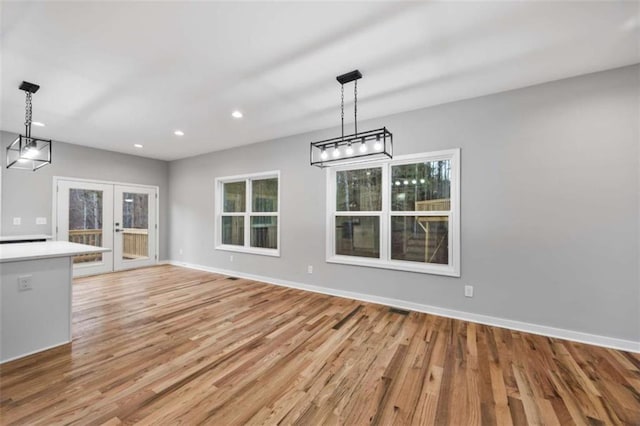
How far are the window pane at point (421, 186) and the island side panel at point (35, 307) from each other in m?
3.90

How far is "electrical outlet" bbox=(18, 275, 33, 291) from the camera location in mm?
2311

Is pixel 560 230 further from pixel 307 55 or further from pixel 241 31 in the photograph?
pixel 241 31

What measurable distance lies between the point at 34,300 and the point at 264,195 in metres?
3.40

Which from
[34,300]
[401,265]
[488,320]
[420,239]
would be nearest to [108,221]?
[34,300]

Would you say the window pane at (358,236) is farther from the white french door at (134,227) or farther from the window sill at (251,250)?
the white french door at (134,227)

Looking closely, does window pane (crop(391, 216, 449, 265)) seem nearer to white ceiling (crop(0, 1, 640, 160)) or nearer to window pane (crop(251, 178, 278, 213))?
white ceiling (crop(0, 1, 640, 160))

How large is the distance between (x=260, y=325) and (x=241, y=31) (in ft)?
9.52

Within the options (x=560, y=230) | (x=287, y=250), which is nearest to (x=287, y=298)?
(x=287, y=250)

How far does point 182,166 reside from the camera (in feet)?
21.4

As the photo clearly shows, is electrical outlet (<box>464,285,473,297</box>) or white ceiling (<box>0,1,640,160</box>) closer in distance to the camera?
white ceiling (<box>0,1,640,160</box>)

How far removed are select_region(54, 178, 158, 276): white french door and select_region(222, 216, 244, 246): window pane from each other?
6.83 feet

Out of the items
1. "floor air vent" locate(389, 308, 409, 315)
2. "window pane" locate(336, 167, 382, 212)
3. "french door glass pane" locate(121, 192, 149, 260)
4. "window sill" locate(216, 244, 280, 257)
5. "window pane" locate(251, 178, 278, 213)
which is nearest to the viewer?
"floor air vent" locate(389, 308, 409, 315)

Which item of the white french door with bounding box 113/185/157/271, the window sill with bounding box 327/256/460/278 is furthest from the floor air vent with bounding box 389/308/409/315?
the white french door with bounding box 113/185/157/271

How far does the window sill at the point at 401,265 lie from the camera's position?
3.33m
